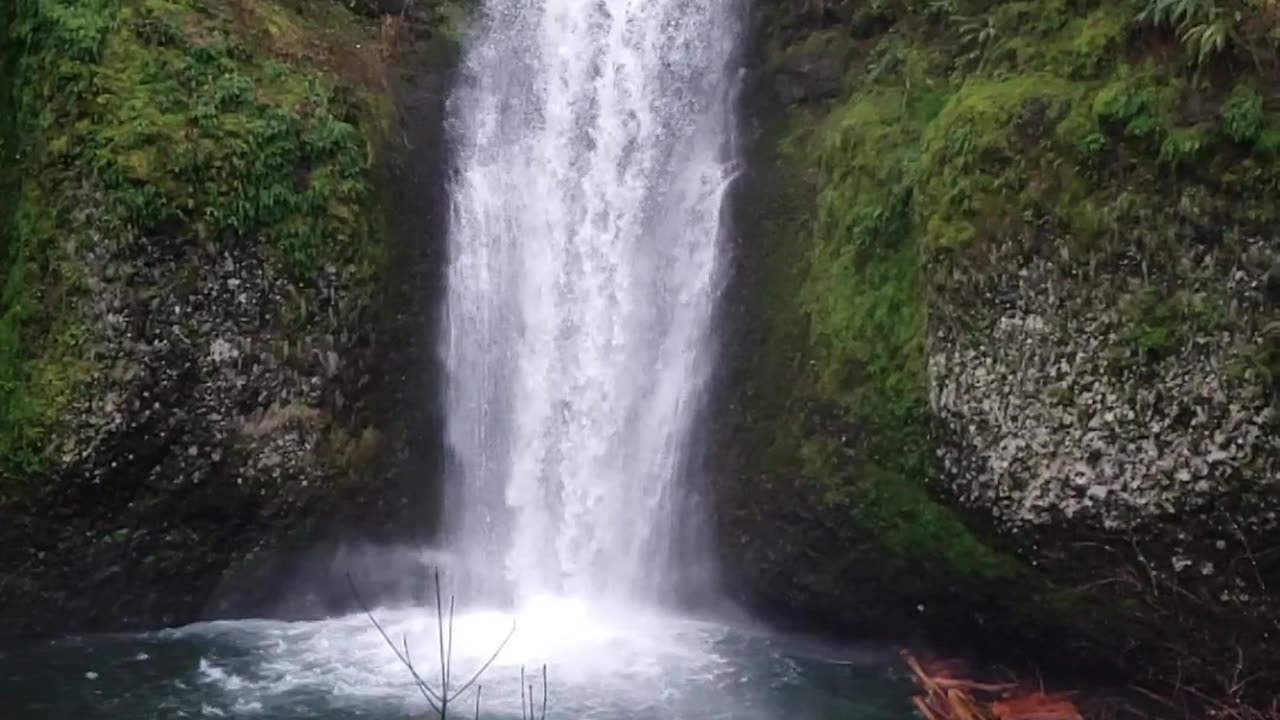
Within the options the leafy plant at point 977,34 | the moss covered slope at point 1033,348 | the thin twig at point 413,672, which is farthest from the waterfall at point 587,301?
the leafy plant at point 977,34

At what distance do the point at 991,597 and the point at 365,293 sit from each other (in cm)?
585

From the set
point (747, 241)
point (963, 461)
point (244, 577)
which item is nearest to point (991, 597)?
point (963, 461)

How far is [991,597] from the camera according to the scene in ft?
28.6

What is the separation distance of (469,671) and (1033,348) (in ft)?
15.9

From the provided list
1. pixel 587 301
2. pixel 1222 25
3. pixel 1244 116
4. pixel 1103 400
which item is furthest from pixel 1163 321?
pixel 587 301

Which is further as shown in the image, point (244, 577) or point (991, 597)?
point (244, 577)

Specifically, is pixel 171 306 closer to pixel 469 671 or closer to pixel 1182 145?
pixel 469 671

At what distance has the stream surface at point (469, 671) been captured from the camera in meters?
8.30

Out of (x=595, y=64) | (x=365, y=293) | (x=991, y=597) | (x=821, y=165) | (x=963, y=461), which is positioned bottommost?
(x=991, y=597)

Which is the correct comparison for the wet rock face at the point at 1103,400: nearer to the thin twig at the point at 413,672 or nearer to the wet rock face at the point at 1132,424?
the wet rock face at the point at 1132,424

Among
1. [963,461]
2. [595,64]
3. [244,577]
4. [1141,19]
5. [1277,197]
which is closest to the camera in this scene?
[1277,197]

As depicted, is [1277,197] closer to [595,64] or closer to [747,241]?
[747,241]

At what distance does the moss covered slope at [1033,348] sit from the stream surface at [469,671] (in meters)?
0.81

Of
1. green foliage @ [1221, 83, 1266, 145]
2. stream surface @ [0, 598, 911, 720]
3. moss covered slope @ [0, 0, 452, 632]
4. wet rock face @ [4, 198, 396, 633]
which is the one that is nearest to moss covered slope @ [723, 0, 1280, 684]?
green foliage @ [1221, 83, 1266, 145]
